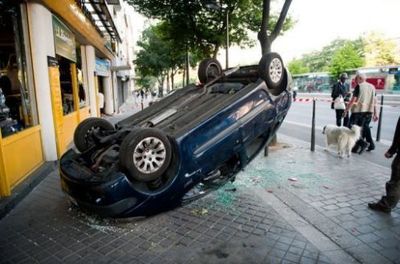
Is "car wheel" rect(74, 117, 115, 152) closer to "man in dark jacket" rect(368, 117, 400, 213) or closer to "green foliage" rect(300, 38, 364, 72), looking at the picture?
"man in dark jacket" rect(368, 117, 400, 213)

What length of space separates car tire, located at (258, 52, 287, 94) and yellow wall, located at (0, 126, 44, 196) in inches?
154

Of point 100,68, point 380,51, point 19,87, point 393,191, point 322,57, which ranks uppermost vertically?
point 322,57

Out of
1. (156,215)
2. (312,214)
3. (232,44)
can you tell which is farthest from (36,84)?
(232,44)

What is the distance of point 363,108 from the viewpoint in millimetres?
7078

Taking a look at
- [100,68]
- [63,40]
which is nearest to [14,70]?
[63,40]

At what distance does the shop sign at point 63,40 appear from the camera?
7.36 m

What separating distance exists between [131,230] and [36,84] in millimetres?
4114

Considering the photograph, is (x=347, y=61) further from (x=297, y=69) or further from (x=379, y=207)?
(x=379, y=207)

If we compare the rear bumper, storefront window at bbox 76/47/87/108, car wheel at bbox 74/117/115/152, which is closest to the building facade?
car wheel at bbox 74/117/115/152

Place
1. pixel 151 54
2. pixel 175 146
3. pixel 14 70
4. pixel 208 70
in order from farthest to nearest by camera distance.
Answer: pixel 151 54 → pixel 14 70 → pixel 208 70 → pixel 175 146

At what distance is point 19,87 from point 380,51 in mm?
51097

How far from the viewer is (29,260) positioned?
311 centimetres

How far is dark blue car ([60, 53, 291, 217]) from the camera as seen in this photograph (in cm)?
338

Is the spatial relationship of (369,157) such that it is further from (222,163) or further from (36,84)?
(36,84)
